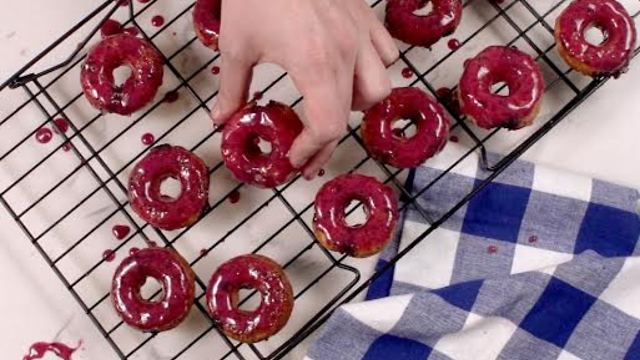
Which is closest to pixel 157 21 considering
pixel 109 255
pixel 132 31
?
pixel 132 31

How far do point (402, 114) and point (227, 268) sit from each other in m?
0.35

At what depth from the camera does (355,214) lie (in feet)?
4.88

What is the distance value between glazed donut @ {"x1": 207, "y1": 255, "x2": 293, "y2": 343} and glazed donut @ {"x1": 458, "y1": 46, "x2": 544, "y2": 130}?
1.28 feet

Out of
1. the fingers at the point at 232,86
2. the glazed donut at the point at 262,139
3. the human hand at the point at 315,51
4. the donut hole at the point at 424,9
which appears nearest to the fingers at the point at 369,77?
the human hand at the point at 315,51

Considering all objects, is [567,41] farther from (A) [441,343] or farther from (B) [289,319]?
(B) [289,319]

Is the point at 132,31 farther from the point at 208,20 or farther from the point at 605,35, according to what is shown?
the point at 605,35

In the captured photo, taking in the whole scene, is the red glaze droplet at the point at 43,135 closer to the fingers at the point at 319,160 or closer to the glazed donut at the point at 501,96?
the fingers at the point at 319,160

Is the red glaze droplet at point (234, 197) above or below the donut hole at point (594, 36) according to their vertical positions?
above

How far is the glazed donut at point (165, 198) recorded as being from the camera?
1.41 metres

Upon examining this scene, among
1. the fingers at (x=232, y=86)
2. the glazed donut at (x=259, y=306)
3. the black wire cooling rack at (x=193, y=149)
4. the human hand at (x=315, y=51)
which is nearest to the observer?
the human hand at (x=315, y=51)

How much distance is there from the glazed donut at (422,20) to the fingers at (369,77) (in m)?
0.32

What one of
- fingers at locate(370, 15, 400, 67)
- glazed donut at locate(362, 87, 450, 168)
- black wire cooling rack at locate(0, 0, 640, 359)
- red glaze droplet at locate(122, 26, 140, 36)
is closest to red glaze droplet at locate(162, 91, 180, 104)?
black wire cooling rack at locate(0, 0, 640, 359)

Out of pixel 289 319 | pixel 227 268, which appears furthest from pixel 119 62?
pixel 289 319

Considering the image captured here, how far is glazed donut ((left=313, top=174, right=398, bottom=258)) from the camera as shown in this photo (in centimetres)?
138
